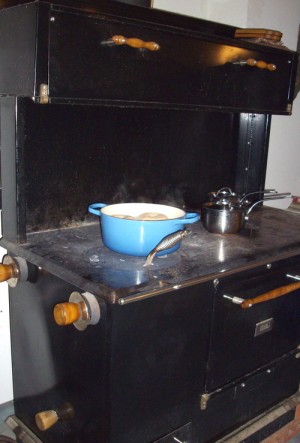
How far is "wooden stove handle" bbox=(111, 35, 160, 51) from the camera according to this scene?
101 centimetres

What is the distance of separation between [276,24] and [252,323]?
137 cm

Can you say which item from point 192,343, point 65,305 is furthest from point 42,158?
point 192,343

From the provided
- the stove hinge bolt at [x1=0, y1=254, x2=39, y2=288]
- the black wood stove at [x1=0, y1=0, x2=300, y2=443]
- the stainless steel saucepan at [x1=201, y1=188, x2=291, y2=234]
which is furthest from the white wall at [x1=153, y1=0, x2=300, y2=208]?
the stove hinge bolt at [x1=0, y1=254, x2=39, y2=288]

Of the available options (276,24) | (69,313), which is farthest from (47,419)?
(276,24)

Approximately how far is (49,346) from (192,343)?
1.21ft

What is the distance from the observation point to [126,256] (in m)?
1.11

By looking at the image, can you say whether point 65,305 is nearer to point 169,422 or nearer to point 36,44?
point 169,422

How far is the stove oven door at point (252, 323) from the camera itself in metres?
1.12

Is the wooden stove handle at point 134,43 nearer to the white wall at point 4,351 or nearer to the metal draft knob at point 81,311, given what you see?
the metal draft knob at point 81,311

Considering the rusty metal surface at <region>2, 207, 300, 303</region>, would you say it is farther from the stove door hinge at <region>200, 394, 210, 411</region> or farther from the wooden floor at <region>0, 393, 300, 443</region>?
the wooden floor at <region>0, 393, 300, 443</region>

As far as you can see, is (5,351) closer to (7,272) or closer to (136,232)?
(7,272)

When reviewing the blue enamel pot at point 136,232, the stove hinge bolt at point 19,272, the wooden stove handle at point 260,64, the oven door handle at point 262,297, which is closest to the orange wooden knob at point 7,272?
the stove hinge bolt at point 19,272

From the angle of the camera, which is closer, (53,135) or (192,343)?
(192,343)

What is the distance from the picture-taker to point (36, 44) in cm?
96
